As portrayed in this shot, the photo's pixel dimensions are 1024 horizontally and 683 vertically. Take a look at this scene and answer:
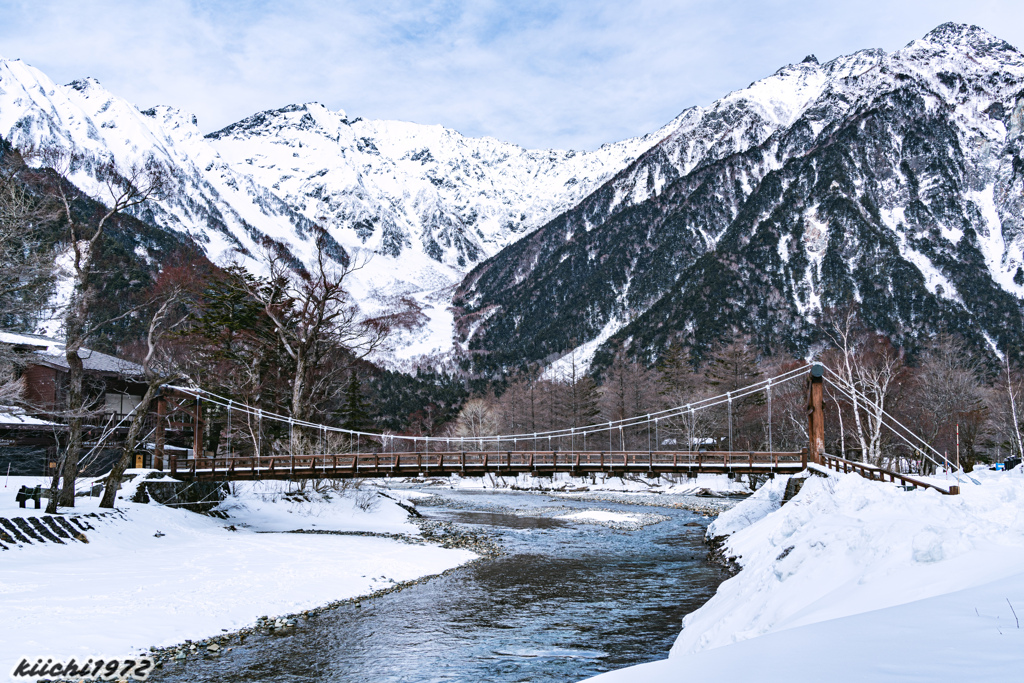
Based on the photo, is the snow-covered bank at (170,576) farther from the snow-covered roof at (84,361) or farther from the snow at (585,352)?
the snow at (585,352)

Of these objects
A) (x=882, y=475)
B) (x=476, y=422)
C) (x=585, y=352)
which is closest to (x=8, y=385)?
(x=882, y=475)

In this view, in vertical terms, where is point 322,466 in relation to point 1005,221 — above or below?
below

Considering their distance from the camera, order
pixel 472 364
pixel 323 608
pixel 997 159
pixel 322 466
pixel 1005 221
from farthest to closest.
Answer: pixel 472 364 → pixel 997 159 → pixel 1005 221 → pixel 322 466 → pixel 323 608

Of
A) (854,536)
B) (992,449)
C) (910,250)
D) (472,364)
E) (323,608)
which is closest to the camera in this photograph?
(854,536)

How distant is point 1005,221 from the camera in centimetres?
13938

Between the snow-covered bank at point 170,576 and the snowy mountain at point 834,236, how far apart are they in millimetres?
94875

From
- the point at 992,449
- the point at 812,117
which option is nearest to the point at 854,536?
the point at 992,449

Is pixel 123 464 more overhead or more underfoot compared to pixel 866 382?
more underfoot

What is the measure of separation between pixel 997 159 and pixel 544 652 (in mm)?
176679

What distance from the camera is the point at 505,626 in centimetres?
1471

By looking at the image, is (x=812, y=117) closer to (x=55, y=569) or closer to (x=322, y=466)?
(x=322, y=466)

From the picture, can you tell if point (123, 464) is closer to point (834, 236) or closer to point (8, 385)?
point (8, 385)

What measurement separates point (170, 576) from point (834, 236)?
132 meters

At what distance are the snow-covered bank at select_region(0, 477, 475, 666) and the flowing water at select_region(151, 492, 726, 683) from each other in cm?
124
